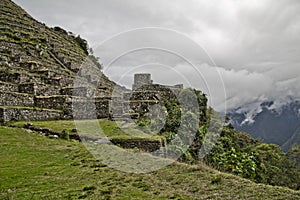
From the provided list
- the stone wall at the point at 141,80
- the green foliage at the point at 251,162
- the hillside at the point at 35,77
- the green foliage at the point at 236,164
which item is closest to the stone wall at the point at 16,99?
the hillside at the point at 35,77

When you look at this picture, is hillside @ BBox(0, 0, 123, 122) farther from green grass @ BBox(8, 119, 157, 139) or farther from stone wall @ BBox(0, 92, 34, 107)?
green grass @ BBox(8, 119, 157, 139)

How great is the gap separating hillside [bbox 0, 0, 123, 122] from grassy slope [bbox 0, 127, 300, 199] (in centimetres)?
826

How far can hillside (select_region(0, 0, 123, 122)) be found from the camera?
72.4ft

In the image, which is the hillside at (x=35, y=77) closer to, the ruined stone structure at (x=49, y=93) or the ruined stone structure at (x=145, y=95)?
the ruined stone structure at (x=49, y=93)

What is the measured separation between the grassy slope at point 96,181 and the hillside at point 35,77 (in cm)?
826

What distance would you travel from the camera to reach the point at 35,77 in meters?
28.3

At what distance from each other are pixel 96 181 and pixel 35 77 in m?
20.9

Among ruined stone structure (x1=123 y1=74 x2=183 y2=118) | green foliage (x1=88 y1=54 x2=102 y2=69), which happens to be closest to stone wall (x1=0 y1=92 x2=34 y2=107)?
ruined stone structure (x1=123 y1=74 x2=183 y2=118)

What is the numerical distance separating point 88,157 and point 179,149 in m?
6.78

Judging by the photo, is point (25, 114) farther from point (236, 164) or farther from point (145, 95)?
point (236, 164)

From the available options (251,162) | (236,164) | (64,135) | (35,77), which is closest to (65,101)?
(35,77)

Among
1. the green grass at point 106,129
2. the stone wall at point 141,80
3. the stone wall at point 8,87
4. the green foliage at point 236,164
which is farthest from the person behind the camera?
the stone wall at point 141,80

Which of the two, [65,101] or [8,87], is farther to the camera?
[65,101]

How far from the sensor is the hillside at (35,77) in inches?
869
